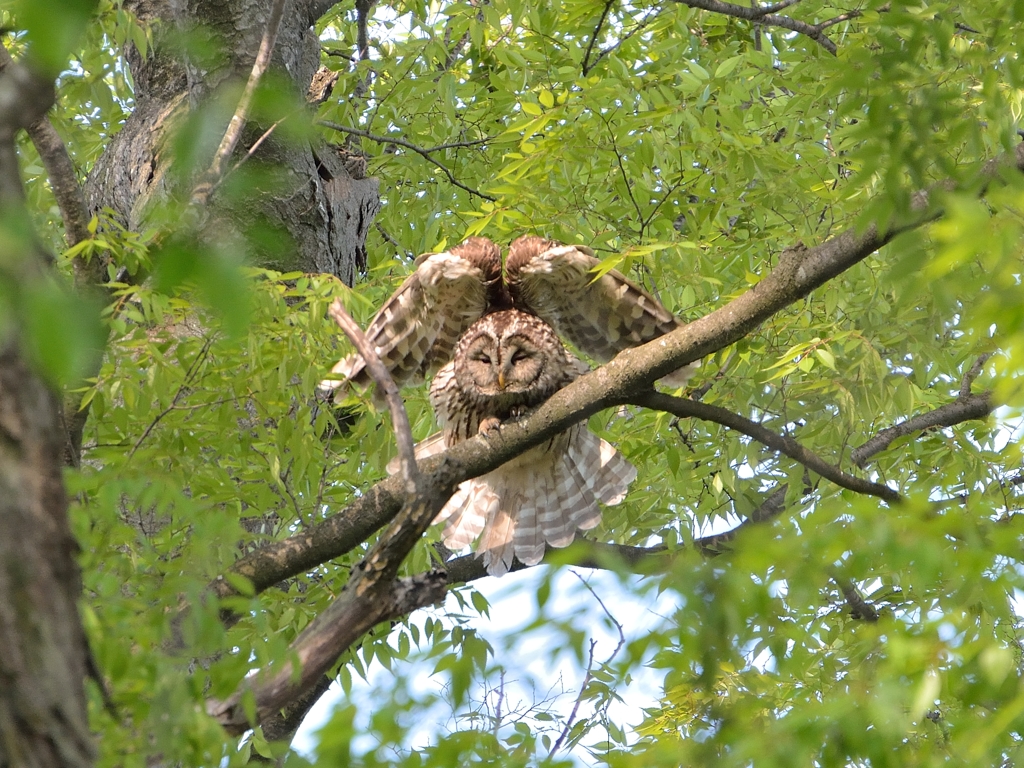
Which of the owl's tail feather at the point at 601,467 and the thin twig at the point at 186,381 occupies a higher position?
the owl's tail feather at the point at 601,467

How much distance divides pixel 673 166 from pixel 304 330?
1.96 metres

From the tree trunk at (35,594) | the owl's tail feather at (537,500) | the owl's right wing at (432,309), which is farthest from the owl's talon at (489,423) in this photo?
the tree trunk at (35,594)

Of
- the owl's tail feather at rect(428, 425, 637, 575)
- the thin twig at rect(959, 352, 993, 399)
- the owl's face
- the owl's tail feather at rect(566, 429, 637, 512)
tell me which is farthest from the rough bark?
the thin twig at rect(959, 352, 993, 399)

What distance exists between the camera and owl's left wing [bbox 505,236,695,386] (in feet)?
14.3

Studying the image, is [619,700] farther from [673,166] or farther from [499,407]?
[673,166]

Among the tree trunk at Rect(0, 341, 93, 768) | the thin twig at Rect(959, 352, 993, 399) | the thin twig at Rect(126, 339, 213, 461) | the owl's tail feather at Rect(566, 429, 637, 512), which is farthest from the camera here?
the owl's tail feather at Rect(566, 429, 637, 512)

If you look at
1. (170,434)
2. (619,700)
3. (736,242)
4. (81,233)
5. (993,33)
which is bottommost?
(619,700)

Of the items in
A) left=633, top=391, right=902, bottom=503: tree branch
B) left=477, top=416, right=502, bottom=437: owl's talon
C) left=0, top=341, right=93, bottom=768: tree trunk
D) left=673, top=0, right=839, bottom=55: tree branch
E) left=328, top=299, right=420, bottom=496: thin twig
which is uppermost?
left=673, top=0, right=839, bottom=55: tree branch

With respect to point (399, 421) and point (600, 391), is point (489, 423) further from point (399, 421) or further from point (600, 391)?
point (399, 421)

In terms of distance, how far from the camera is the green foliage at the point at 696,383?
5.82 feet

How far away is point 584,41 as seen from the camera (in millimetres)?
6191

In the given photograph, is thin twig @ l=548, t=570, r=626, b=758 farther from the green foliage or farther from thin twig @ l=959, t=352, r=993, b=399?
thin twig @ l=959, t=352, r=993, b=399

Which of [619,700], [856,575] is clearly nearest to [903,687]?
[856,575]

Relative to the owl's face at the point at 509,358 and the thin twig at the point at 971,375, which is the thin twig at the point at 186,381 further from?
the thin twig at the point at 971,375
